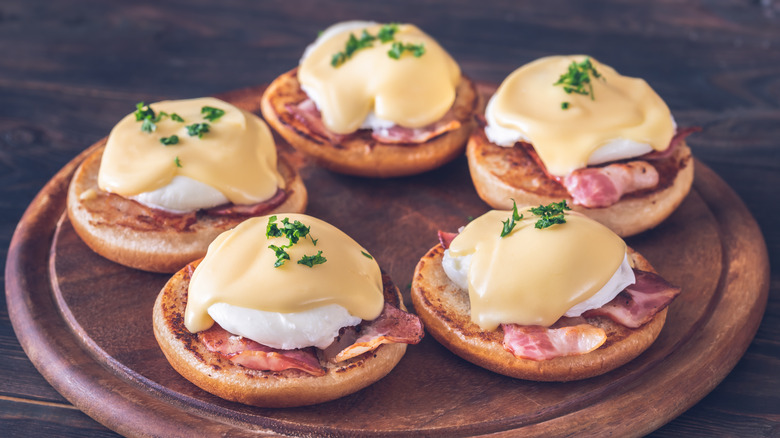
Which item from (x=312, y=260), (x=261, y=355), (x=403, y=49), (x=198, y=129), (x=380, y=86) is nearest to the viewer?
(x=261, y=355)

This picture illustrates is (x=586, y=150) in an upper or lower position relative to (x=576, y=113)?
lower

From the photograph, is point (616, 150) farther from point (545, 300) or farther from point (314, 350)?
point (314, 350)

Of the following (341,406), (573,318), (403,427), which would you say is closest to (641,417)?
(573,318)

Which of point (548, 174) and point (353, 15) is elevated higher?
point (548, 174)

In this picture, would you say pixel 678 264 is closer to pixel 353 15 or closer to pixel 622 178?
pixel 622 178

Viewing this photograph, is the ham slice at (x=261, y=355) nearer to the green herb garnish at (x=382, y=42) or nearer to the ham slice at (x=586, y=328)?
the ham slice at (x=586, y=328)

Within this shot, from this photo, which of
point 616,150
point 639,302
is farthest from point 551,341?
point 616,150

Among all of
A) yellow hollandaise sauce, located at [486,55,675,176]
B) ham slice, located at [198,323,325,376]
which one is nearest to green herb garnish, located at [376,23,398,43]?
yellow hollandaise sauce, located at [486,55,675,176]
